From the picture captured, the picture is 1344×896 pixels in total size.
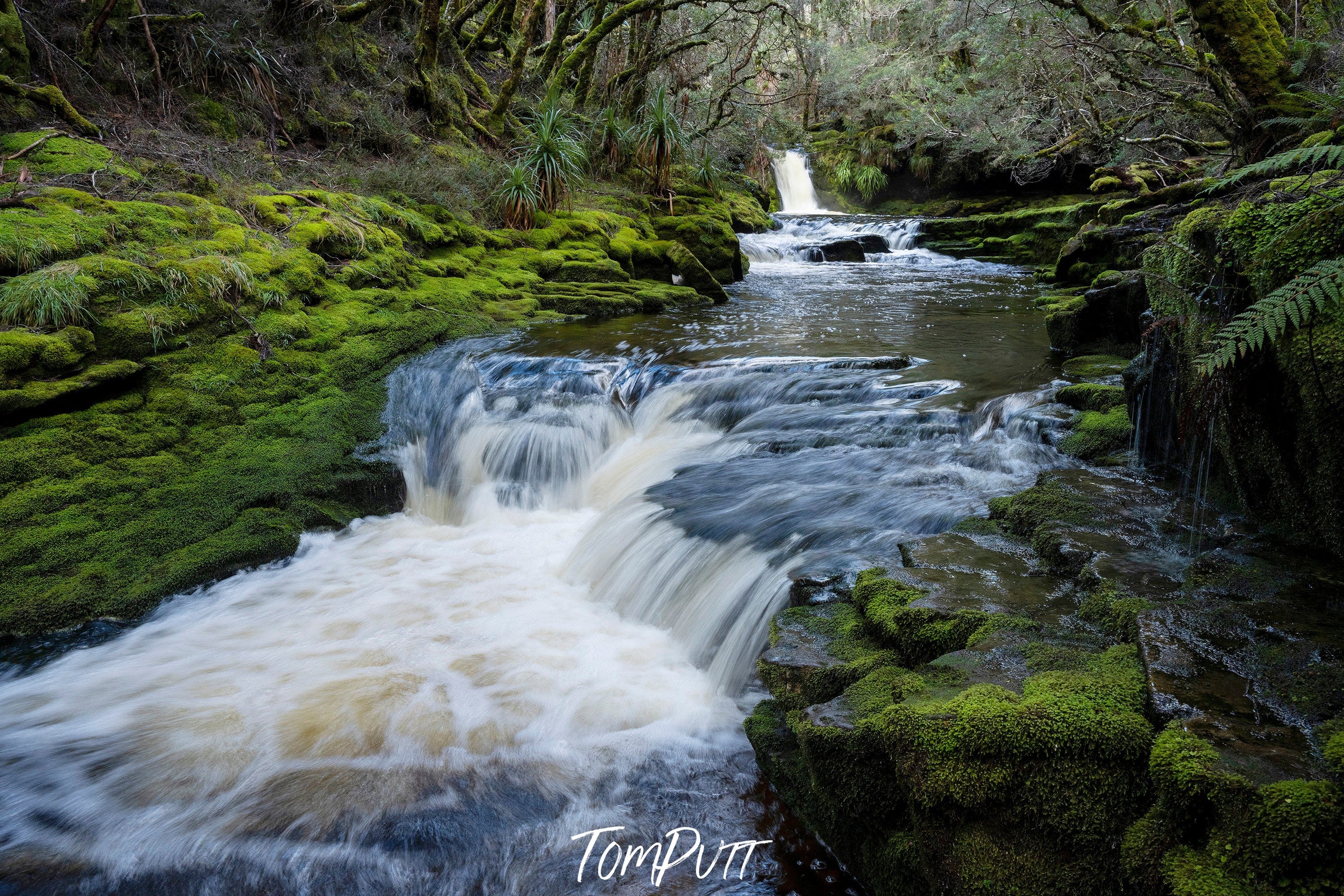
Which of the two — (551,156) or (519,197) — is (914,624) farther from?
(551,156)

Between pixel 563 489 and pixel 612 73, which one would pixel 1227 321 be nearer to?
pixel 563 489

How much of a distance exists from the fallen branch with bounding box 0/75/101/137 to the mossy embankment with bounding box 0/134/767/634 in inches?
28.8

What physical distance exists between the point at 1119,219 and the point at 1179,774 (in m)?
10.9

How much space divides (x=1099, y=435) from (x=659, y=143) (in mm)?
10687

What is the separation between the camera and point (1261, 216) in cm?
287

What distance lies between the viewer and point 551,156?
11.4 meters

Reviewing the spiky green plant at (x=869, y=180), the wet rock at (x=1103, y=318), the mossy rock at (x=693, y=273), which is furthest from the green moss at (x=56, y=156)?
the spiky green plant at (x=869, y=180)

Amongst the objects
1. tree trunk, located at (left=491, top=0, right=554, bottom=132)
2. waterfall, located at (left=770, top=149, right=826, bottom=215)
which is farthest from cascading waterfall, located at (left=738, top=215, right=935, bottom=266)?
tree trunk, located at (left=491, top=0, right=554, bottom=132)

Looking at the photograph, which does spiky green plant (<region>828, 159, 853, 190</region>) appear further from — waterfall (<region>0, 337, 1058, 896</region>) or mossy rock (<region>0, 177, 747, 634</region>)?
waterfall (<region>0, 337, 1058, 896</region>)

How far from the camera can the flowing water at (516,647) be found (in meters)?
2.77

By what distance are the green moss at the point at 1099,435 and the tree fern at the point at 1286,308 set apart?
1.91 metres

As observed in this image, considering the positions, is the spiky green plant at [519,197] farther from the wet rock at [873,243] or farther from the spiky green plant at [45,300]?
the wet rock at [873,243]

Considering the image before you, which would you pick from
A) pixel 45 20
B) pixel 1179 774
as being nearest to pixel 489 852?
pixel 1179 774

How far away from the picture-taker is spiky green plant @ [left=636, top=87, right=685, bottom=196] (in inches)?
518
